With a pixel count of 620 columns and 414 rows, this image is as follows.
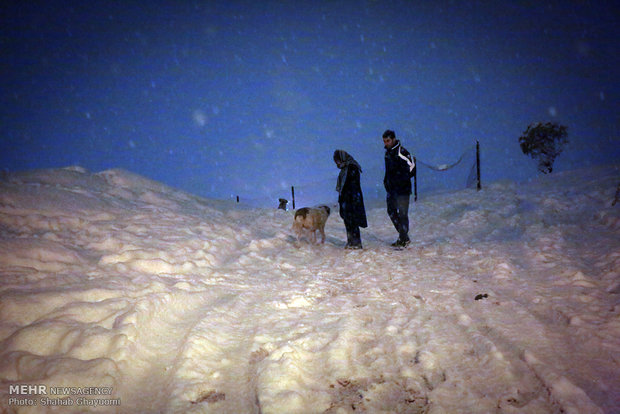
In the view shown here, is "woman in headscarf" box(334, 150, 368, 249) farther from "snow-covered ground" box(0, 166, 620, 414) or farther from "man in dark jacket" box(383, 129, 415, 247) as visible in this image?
"snow-covered ground" box(0, 166, 620, 414)

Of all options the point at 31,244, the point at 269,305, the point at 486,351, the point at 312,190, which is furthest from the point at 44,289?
the point at 312,190

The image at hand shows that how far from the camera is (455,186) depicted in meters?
15.0

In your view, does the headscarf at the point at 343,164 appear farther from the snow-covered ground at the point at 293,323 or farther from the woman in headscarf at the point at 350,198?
the snow-covered ground at the point at 293,323

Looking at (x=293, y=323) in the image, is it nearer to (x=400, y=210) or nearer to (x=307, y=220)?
(x=307, y=220)

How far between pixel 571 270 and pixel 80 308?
498cm

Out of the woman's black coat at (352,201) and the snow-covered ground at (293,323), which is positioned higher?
the woman's black coat at (352,201)

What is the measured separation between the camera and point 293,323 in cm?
247

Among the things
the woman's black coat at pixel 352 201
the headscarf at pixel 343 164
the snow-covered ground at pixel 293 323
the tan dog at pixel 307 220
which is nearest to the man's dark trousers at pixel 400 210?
the woman's black coat at pixel 352 201

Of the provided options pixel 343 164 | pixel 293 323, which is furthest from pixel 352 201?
pixel 293 323

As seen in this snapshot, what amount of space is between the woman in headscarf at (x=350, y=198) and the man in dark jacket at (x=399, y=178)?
2.15 feet

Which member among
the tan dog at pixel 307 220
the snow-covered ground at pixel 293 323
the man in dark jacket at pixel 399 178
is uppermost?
the man in dark jacket at pixel 399 178

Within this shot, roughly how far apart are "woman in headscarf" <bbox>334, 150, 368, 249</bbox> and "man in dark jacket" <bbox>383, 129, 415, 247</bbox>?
655 millimetres

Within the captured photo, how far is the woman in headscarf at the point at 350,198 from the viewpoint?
6.04 meters

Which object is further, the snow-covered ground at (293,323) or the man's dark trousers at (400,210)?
the man's dark trousers at (400,210)
